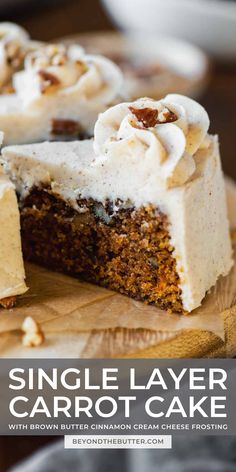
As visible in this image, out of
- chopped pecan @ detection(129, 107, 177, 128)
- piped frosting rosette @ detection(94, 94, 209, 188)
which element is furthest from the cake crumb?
chopped pecan @ detection(129, 107, 177, 128)

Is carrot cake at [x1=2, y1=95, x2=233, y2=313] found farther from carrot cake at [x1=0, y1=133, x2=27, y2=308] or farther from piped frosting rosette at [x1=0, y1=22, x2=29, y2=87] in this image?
piped frosting rosette at [x1=0, y1=22, x2=29, y2=87]

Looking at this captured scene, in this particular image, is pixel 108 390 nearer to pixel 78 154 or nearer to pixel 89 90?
pixel 78 154

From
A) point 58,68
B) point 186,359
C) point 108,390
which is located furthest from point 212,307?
point 58,68

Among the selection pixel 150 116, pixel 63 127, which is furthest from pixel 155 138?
pixel 63 127

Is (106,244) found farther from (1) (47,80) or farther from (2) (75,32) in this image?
(2) (75,32)

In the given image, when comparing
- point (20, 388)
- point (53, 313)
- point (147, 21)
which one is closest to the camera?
point (20, 388)

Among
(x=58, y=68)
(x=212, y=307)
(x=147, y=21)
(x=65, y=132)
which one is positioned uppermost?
(x=58, y=68)
